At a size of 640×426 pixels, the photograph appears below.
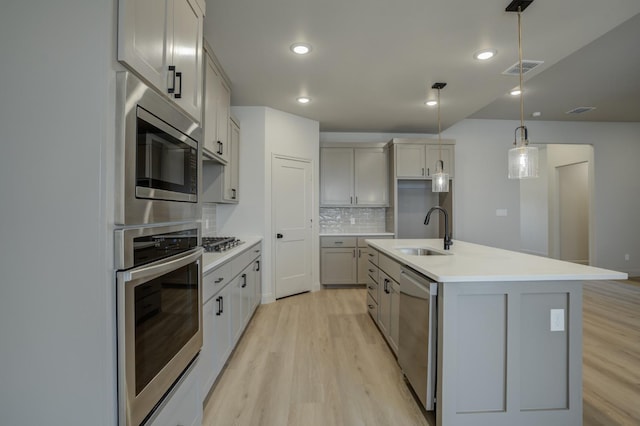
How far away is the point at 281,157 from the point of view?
171 inches

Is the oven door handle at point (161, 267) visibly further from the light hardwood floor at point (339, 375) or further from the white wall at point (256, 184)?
the white wall at point (256, 184)

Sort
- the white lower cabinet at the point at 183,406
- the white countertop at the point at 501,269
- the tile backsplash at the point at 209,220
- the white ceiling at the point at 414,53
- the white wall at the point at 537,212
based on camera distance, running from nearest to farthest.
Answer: the white lower cabinet at the point at 183,406 → the white countertop at the point at 501,269 → the white ceiling at the point at 414,53 → the tile backsplash at the point at 209,220 → the white wall at the point at 537,212

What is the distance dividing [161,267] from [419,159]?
15.0 feet

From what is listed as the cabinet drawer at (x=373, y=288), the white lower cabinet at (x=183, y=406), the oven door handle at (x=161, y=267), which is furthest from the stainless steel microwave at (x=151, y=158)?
the cabinet drawer at (x=373, y=288)

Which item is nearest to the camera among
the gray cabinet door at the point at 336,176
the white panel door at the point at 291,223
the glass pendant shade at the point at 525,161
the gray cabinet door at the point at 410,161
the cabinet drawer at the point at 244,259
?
the glass pendant shade at the point at 525,161

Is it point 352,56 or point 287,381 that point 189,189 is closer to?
point 287,381

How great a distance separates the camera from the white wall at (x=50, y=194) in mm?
879

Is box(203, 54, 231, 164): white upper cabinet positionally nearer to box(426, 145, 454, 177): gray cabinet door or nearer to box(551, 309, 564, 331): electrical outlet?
box(551, 309, 564, 331): electrical outlet

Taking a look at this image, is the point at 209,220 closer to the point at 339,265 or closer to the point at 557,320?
A: the point at 339,265

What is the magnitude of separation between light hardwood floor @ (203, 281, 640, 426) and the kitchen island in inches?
12.7

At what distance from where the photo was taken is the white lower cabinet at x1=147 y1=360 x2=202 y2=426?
1.20m

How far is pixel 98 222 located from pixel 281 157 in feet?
11.6

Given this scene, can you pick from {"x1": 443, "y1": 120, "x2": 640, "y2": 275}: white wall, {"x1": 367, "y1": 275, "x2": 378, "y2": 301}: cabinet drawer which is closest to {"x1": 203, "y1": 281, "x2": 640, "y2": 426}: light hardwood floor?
{"x1": 367, "y1": 275, "x2": 378, "y2": 301}: cabinet drawer

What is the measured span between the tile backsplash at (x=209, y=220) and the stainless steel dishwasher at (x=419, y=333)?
2364 mm
